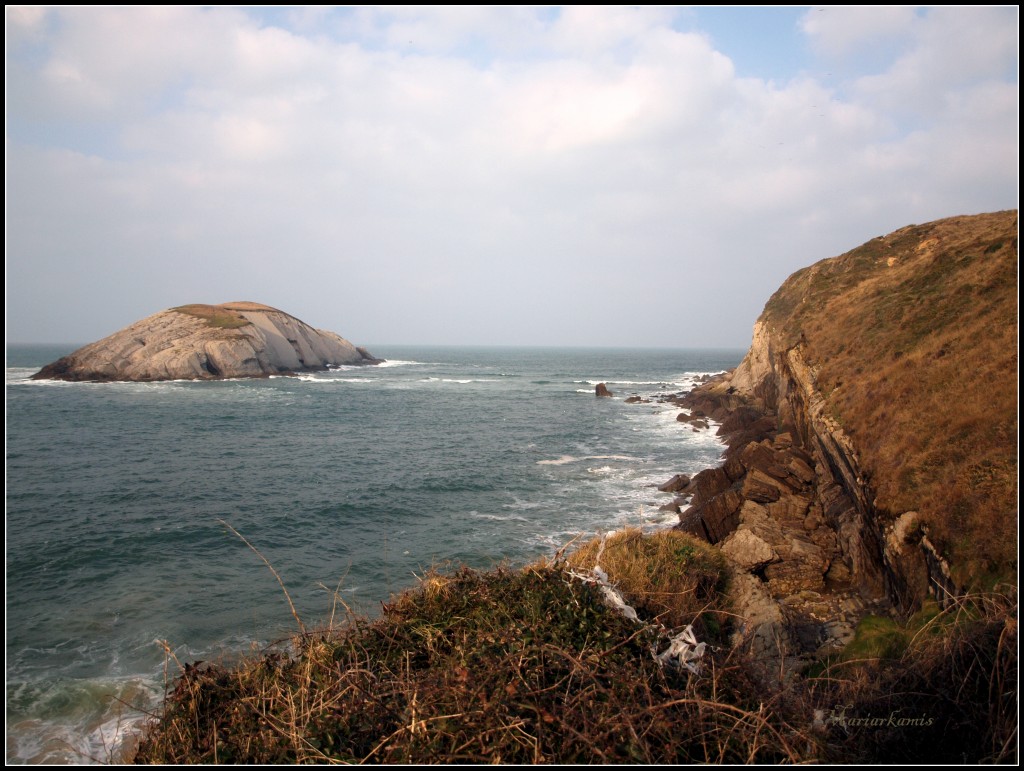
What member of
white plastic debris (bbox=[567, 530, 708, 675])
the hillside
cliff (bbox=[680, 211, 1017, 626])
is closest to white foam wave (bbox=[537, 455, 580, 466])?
cliff (bbox=[680, 211, 1017, 626])

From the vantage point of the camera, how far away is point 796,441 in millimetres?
19844

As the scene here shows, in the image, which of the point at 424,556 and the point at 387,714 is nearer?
the point at 387,714

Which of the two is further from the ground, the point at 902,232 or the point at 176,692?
the point at 902,232

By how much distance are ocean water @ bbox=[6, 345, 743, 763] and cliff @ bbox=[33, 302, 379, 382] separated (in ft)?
79.3

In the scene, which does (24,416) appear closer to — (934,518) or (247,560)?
(247,560)

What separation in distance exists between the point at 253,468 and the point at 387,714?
24373 millimetres

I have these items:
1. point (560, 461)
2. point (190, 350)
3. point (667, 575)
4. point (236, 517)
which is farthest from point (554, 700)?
point (190, 350)

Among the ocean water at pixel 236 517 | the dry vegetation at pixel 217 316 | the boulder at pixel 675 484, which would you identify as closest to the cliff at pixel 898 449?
the boulder at pixel 675 484

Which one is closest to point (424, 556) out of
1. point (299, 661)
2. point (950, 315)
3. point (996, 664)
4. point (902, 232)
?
point (299, 661)

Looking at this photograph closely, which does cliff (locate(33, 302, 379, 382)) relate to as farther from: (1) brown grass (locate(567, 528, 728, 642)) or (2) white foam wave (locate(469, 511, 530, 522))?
(1) brown grass (locate(567, 528, 728, 642))

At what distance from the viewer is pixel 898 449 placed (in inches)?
403

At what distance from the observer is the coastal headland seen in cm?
339

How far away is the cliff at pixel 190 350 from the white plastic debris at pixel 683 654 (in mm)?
75052

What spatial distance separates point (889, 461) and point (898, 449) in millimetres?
297
